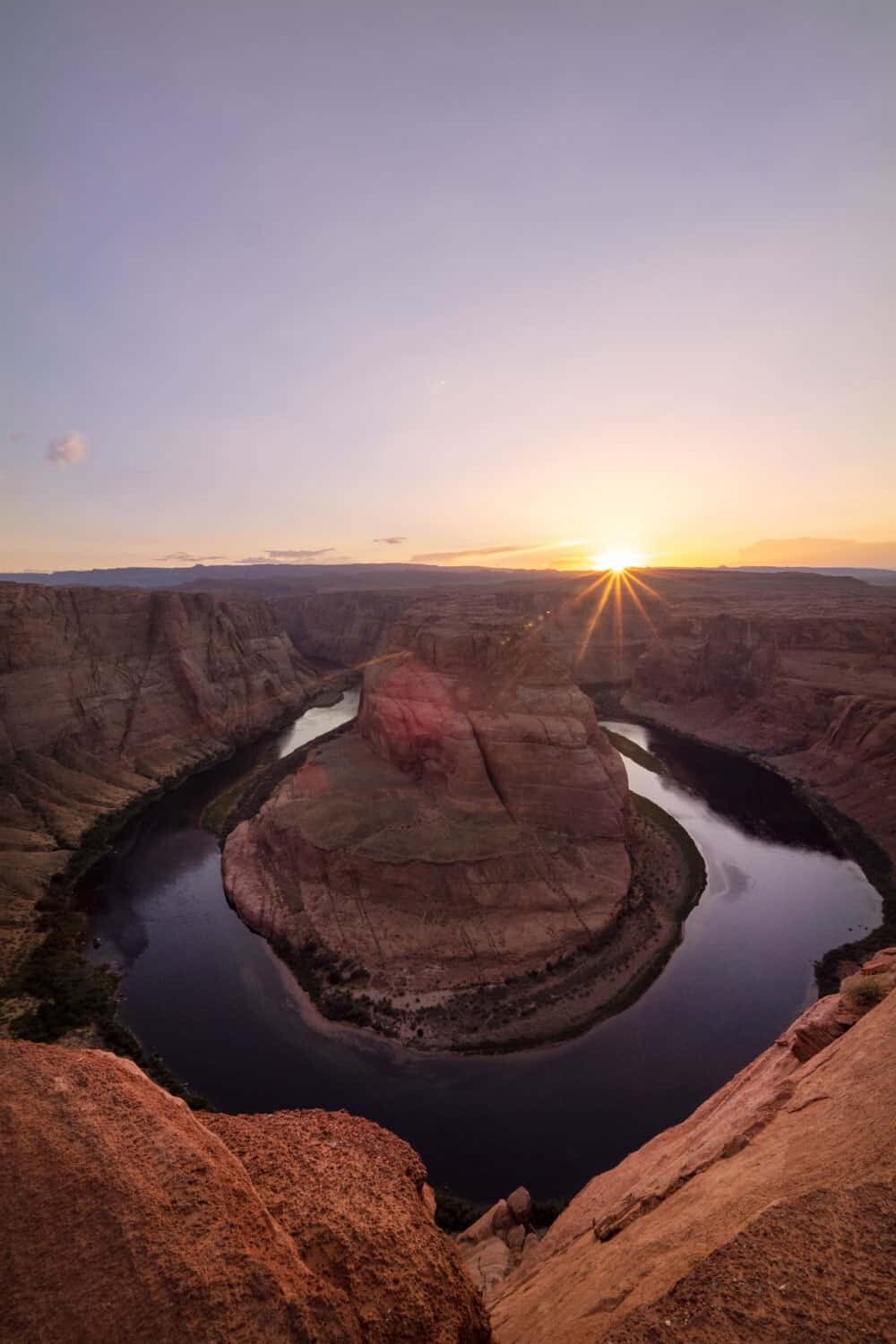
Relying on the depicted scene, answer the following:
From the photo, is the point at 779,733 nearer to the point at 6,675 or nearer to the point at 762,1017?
the point at 762,1017

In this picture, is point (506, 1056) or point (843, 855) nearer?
point (506, 1056)

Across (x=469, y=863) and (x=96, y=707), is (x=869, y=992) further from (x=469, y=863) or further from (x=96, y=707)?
(x=96, y=707)

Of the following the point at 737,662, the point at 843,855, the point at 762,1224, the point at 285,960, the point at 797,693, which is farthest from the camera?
the point at 737,662

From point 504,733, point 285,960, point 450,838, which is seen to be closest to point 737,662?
point 504,733

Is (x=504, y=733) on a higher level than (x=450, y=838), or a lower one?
higher

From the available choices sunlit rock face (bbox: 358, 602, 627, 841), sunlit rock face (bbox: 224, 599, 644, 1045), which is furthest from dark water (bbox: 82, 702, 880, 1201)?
sunlit rock face (bbox: 358, 602, 627, 841)

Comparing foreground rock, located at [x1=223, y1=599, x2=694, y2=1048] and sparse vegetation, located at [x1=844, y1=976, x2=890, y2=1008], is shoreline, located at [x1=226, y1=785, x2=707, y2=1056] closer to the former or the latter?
foreground rock, located at [x1=223, y1=599, x2=694, y2=1048]

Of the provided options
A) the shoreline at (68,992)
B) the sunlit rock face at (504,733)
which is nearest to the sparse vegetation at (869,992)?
the shoreline at (68,992)
